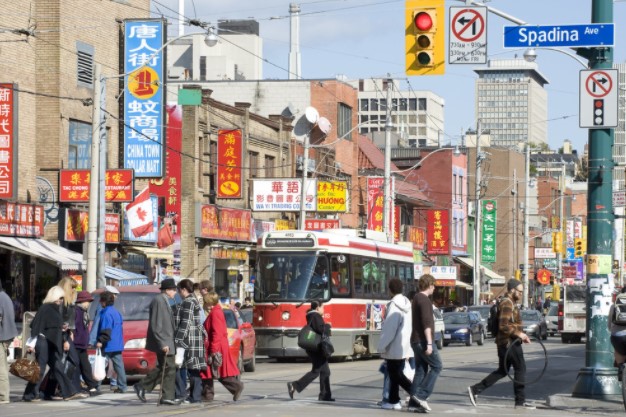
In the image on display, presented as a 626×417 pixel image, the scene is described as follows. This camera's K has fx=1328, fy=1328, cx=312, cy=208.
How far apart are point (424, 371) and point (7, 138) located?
19.1 metres

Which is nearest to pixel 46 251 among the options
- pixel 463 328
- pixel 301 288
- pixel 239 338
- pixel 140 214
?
pixel 140 214

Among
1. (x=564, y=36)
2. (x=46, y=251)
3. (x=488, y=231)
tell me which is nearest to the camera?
(x=564, y=36)

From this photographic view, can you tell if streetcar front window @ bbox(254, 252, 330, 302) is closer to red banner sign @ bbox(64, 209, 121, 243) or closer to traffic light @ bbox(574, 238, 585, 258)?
red banner sign @ bbox(64, 209, 121, 243)

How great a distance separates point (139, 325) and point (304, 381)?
5.73 metres

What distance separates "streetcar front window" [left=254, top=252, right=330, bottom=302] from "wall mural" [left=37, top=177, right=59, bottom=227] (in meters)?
9.44

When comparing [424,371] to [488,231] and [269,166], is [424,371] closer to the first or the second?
[269,166]

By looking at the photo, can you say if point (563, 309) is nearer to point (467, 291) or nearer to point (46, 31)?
point (46, 31)

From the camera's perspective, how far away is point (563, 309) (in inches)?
2087

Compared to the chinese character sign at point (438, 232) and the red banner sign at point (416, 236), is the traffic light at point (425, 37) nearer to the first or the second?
the red banner sign at point (416, 236)

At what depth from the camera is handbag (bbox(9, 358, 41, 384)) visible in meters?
19.5

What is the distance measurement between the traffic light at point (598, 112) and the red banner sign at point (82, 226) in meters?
22.0

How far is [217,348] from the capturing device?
1909 cm

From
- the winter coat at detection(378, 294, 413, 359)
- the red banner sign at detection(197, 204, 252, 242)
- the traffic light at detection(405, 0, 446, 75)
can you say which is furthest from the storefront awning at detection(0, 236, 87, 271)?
→ the winter coat at detection(378, 294, 413, 359)

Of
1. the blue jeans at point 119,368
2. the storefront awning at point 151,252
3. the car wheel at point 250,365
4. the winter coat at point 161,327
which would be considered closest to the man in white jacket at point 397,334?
the winter coat at point 161,327
